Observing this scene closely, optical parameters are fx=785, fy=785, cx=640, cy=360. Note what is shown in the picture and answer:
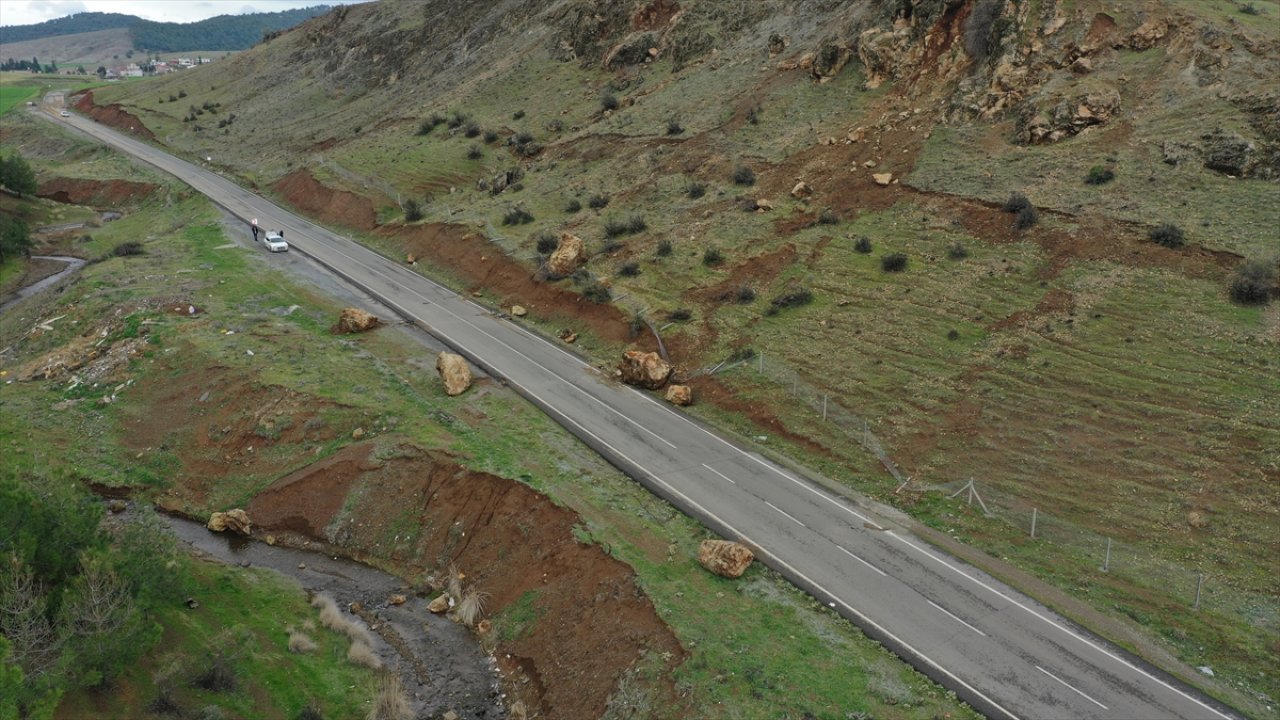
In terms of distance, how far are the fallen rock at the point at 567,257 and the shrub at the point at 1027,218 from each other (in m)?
22.0

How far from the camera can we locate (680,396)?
32.3m

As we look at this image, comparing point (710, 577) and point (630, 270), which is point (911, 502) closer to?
point (710, 577)

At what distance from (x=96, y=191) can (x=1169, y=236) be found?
293 feet

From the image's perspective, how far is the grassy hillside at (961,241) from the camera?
23938mm

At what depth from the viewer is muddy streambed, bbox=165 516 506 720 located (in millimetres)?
21094

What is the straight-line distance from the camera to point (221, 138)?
9481 cm

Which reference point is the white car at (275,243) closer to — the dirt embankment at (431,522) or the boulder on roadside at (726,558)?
the dirt embankment at (431,522)

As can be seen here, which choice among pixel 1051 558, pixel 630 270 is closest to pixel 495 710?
pixel 1051 558

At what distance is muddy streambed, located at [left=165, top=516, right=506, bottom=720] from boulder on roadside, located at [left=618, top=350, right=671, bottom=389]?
1283cm

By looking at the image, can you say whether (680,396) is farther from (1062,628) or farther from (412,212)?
(412,212)

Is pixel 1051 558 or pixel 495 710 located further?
pixel 1051 558

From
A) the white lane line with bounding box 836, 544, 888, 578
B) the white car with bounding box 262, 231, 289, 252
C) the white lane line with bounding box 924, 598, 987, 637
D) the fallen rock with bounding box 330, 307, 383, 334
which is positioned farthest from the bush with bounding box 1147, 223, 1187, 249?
the white car with bounding box 262, 231, 289, 252

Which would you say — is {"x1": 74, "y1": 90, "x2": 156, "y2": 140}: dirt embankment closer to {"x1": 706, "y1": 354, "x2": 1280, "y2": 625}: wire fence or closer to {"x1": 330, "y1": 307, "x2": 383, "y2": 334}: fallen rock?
{"x1": 330, "y1": 307, "x2": 383, "y2": 334}: fallen rock

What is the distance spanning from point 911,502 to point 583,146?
4346 centimetres
